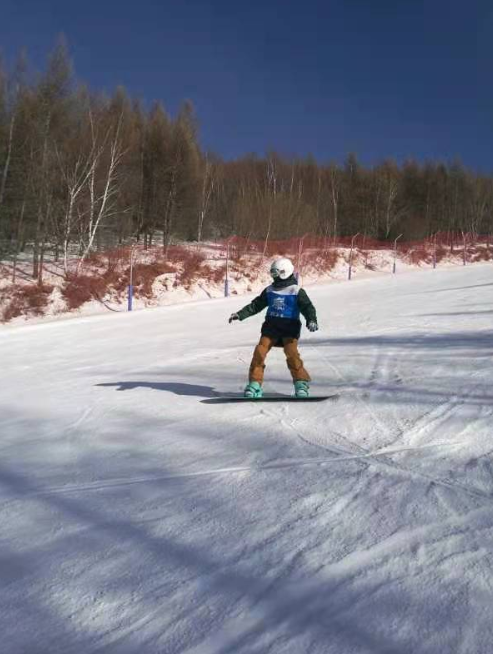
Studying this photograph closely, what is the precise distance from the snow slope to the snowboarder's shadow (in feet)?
0.18

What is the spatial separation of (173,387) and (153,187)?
2597cm

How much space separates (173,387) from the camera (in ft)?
20.7

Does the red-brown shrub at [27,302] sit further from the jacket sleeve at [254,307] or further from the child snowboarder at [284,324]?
the child snowboarder at [284,324]

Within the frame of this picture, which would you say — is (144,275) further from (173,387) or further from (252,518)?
(252,518)

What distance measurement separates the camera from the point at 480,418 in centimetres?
416

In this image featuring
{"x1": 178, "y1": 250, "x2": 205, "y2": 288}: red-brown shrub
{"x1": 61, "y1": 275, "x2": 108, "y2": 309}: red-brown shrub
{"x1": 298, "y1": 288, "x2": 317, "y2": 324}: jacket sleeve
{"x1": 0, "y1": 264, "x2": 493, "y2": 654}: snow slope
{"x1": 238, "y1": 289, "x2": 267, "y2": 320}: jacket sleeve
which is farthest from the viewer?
{"x1": 178, "y1": 250, "x2": 205, "y2": 288}: red-brown shrub

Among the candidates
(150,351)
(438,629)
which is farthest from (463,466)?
(150,351)

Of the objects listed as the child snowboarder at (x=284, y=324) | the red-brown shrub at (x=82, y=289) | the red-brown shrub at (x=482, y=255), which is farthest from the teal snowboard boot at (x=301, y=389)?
the red-brown shrub at (x=482, y=255)

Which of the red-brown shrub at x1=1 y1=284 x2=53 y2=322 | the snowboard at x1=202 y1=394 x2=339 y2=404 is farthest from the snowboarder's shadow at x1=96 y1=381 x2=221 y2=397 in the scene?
the red-brown shrub at x1=1 y1=284 x2=53 y2=322

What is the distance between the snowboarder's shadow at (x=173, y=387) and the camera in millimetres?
5906

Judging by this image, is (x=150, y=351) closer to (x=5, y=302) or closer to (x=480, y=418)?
(x=480, y=418)

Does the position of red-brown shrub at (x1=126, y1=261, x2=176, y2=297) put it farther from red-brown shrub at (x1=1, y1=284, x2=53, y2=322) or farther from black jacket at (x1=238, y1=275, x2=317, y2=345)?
black jacket at (x1=238, y1=275, x2=317, y2=345)

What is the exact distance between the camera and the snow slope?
6.16 feet

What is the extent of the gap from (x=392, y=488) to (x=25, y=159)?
1989 centimetres
